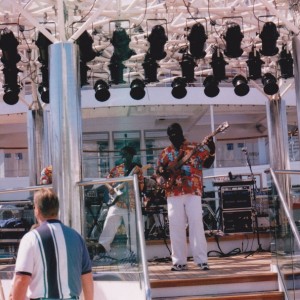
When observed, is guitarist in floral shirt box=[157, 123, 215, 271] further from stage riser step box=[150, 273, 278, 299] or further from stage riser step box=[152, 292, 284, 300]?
stage riser step box=[152, 292, 284, 300]

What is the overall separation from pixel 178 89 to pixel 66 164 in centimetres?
640

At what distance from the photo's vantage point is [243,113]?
2767 centimetres

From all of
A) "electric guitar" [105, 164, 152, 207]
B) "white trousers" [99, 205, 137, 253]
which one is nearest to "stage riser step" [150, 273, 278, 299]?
"white trousers" [99, 205, 137, 253]

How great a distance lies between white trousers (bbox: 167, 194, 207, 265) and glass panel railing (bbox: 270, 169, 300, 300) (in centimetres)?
84

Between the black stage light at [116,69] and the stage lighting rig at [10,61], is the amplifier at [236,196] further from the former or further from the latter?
the stage lighting rig at [10,61]

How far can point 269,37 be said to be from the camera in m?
11.0

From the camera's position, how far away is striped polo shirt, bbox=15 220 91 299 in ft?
13.6

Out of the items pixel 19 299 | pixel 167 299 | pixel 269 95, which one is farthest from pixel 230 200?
pixel 19 299

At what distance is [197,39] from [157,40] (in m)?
0.70

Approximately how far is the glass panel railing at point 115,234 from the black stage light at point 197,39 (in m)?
4.84

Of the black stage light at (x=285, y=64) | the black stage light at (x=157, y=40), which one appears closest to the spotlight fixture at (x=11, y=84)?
the black stage light at (x=157, y=40)

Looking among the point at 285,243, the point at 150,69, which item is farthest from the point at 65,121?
the point at 150,69

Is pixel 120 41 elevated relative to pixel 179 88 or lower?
elevated

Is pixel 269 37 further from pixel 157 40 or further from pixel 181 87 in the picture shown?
pixel 181 87
